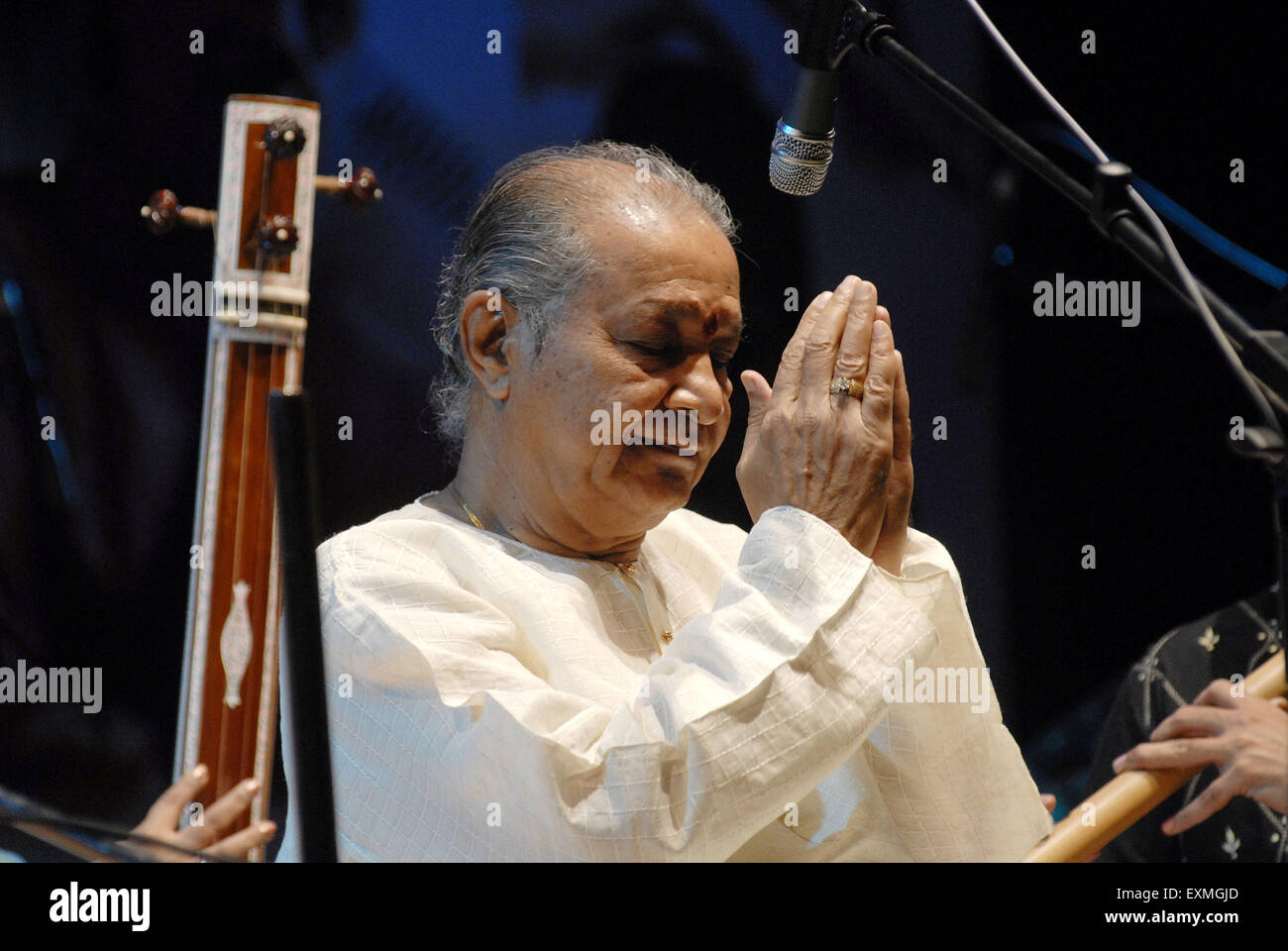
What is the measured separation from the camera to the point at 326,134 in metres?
2.21

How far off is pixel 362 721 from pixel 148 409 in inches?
34.1

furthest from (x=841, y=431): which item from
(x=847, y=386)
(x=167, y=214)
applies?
(x=167, y=214)

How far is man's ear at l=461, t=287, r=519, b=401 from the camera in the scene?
6.14 ft

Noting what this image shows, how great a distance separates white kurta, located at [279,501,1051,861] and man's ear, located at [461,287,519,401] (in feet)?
0.69

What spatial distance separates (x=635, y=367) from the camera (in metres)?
1.79

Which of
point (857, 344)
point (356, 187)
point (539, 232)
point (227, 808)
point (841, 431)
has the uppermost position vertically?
point (356, 187)

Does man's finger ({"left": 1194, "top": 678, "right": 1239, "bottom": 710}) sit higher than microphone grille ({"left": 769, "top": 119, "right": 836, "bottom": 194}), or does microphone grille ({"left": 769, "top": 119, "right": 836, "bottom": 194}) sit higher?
microphone grille ({"left": 769, "top": 119, "right": 836, "bottom": 194})

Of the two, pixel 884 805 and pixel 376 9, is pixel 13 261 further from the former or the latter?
pixel 884 805

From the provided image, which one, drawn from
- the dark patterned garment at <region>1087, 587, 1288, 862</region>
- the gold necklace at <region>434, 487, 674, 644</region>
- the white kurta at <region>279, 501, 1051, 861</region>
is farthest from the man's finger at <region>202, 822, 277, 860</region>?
the dark patterned garment at <region>1087, 587, 1288, 862</region>

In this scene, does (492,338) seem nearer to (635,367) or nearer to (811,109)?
(635,367)

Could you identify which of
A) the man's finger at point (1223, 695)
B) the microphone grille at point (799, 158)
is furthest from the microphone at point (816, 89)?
the man's finger at point (1223, 695)

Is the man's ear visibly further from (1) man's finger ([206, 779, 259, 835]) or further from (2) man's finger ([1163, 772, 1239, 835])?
(2) man's finger ([1163, 772, 1239, 835])

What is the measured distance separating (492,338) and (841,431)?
54 cm

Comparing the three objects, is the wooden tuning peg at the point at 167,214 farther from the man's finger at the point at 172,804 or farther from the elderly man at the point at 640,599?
the man's finger at the point at 172,804
